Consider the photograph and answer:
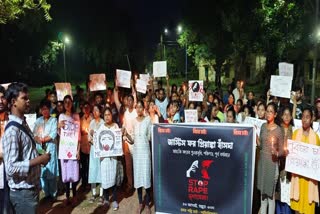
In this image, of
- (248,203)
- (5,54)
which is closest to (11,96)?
(248,203)

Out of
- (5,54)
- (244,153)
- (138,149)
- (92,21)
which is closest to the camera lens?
(244,153)

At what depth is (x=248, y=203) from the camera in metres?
5.20

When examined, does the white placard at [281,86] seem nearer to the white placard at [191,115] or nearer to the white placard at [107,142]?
the white placard at [191,115]

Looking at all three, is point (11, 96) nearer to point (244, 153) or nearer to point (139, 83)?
point (244, 153)

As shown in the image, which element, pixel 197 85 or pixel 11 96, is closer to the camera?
pixel 11 96

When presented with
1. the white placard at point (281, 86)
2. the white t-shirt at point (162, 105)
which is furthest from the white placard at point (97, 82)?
the white placard at point (281, 86)

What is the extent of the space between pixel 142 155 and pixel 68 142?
1476mm

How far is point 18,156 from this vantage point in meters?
3.89

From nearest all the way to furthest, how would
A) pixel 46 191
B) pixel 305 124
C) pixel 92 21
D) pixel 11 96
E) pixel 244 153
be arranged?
pixel 11 96
pixel 244 153
pixel 305 124
pixel 46 191
pixel 92 21

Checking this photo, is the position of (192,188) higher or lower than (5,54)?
lower

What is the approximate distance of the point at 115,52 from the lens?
88.9ft

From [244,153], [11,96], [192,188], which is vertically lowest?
[192,188]

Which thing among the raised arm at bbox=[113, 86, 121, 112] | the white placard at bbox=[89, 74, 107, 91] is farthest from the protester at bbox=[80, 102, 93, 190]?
the white placard at bbox=[89, 74, 107, 91]

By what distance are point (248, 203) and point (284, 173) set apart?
3.00 feet
